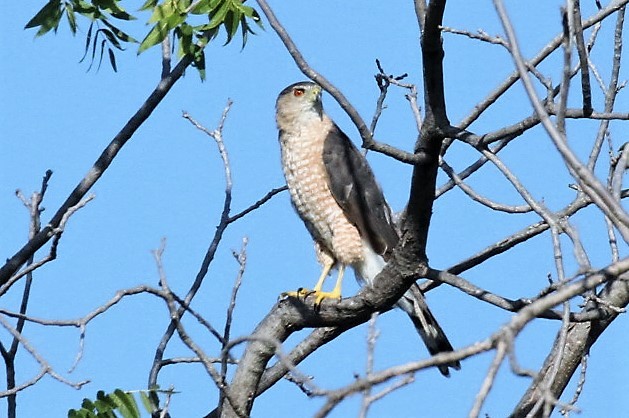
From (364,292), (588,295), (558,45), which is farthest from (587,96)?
(364,292)

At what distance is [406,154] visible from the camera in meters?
3.48

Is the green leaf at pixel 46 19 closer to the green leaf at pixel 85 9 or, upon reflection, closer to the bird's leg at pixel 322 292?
the green leaf at pixel 85 9

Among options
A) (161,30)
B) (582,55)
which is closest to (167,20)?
(161,30)

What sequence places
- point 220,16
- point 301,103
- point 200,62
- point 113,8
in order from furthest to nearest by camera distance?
1. point 301,103
2. point 200,62
3. point 113,8
4. point 220,16

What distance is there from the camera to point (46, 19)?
16.2 ft

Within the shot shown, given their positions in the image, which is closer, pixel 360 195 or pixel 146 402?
pixel 146 402

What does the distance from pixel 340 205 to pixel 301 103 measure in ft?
2.58

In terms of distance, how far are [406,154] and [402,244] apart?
1.80 ft

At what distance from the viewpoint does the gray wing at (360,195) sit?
5.64m

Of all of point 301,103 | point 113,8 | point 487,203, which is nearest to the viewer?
point 487,203

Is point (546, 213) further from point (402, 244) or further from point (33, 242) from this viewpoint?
point (33, 242)

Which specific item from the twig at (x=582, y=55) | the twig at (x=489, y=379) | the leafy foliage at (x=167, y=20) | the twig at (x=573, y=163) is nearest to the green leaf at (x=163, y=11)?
the leafy foliage at (x=167, y=20)

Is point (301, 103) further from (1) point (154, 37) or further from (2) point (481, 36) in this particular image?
(2) point (481, 36)

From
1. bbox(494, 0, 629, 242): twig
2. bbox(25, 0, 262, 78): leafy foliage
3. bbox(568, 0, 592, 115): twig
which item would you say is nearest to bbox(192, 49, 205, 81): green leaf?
bbox(25, 0, 262, 78): leafy foliage
